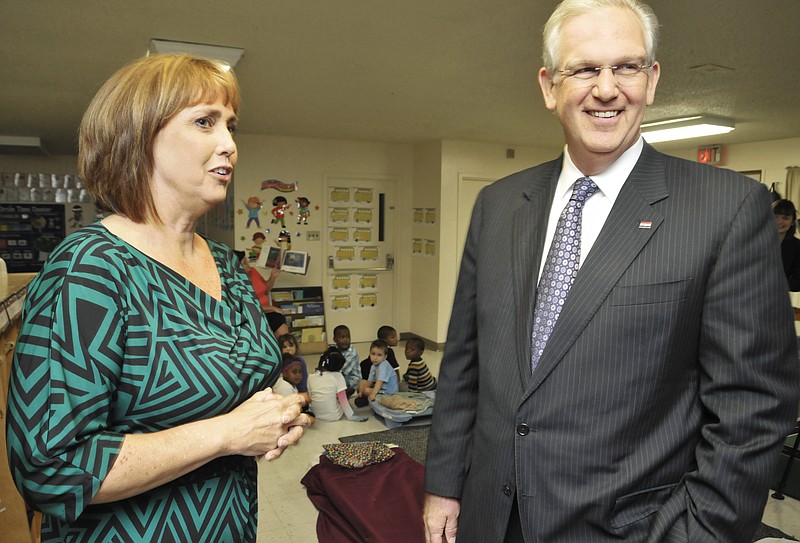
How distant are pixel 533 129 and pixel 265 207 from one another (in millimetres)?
3429

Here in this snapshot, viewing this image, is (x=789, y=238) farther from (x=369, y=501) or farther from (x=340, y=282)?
(x=340, y=282)

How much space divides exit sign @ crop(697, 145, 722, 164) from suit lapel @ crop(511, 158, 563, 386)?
7546mm

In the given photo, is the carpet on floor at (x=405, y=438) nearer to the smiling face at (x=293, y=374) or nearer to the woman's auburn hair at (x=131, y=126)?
the smiling face at (x=293, y=374)

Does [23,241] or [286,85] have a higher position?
[286,85]

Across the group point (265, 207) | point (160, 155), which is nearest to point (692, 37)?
point (160, 155)

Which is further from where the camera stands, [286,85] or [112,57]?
[286,85]

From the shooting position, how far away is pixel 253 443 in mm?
1097

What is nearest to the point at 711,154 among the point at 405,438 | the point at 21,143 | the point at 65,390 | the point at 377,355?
the point at 377,355

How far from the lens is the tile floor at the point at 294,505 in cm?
319

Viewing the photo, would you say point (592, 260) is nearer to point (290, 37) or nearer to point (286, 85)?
point (290, 37)

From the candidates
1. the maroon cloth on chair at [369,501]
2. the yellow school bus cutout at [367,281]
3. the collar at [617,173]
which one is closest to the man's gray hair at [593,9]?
the collar at [617,173]

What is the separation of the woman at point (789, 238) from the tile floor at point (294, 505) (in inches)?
91.1

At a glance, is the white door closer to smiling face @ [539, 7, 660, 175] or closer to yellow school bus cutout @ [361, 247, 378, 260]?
yellow school bus cutout @ [361, 247, 378, 260]

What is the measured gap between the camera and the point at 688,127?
19.6ft
